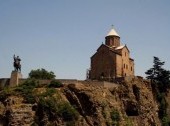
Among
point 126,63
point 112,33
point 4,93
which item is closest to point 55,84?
point 4,93

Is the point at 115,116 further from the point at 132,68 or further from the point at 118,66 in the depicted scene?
the point at 132,68

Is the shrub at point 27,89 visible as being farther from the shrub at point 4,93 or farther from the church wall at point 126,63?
the church wall at point 126,63

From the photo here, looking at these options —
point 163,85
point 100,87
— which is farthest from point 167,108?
point 100,87

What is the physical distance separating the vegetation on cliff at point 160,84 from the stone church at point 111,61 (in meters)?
3.05

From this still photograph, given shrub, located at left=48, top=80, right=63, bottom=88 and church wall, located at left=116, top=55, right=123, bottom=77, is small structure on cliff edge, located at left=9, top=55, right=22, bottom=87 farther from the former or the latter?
church wall, located at left=116, top=55, right=123, bottom=77

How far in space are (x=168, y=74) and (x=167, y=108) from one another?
4.59m

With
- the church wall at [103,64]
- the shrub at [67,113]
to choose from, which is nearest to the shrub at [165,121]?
the church wall at [103,64]

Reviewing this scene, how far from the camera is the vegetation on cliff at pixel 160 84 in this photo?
4884cm

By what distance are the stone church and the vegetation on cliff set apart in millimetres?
3049

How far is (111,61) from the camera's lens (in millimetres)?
51062

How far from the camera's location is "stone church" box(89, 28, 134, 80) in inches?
1998

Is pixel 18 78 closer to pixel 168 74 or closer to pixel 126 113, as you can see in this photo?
pixel 126 113

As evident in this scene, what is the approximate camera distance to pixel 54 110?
1463 inches

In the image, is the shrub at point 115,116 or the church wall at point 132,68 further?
the church wall at point 132,68
